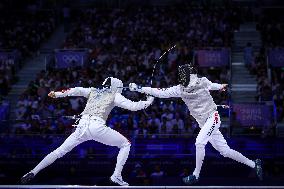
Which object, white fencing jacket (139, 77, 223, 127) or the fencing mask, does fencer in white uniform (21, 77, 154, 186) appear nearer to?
white fencing jacket (139, 77, 223, 127)

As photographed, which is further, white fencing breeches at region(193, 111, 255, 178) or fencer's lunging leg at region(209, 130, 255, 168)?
fencer's lunging leg at region(209, 130, 255, 168)

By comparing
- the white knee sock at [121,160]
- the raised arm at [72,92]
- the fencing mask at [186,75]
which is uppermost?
the fencing mask at [186,75]

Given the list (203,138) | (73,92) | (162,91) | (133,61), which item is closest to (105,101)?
(73,92)

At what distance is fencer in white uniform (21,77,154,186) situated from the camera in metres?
8.12

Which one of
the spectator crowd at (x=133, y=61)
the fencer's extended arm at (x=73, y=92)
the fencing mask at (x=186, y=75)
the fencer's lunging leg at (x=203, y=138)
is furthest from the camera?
the spectator crowd at (x=133, y=61)

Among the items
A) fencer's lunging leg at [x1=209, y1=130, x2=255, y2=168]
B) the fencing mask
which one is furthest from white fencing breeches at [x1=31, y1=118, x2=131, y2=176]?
fencer's lunging leg at [x1=209, y1=130, x2=255, y2=168]

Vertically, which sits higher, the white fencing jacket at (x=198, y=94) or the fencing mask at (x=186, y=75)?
the fencing mask at (x=186, y=75)

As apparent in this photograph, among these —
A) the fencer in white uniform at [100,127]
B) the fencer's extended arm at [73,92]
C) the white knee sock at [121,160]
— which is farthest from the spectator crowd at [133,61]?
the white knee sock at [121,160]

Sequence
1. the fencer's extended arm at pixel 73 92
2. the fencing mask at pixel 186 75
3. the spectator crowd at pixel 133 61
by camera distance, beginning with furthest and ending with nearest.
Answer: the spectator crowd at pixel 133 61
the fencer's extended arm at pixel 73 92
the fencing mask at pixel 186 75

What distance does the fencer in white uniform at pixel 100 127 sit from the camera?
8.12m

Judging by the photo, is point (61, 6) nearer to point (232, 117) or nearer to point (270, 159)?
point (232, 117)

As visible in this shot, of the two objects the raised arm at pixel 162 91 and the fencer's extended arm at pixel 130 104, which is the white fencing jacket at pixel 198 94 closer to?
the raised arm at pixel 162 91

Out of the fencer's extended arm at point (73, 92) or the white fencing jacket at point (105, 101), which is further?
the fencer's extended arm at point (73, 92)

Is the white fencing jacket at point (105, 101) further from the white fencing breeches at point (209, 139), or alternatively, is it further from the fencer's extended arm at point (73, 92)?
the white fencing breeches at point (209, 139)
